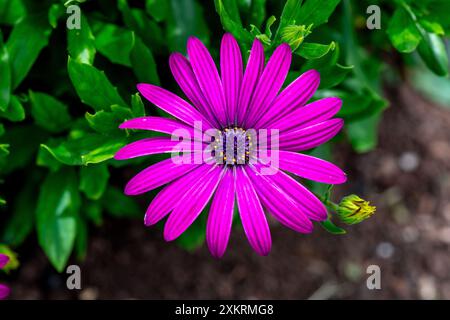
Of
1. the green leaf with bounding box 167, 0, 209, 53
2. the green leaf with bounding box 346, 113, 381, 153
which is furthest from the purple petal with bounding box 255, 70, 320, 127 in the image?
the green leaf with bounding box 346, 113, 381, 153

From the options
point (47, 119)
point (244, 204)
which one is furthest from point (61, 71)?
point (244, 204)

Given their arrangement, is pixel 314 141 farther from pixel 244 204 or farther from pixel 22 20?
pixel 22 20

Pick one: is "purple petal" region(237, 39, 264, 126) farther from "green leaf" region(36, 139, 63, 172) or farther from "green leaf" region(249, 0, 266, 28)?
"green leaf" region(36, 139, 63, 172)

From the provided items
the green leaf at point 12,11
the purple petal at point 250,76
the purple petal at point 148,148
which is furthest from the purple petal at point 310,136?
the green leaf at point 12,11

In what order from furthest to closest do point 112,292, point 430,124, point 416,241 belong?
point 430,124 < point 416,241 < point 112,292

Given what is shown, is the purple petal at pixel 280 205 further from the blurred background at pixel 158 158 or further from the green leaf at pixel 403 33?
the green leaf at pixel 403 33
